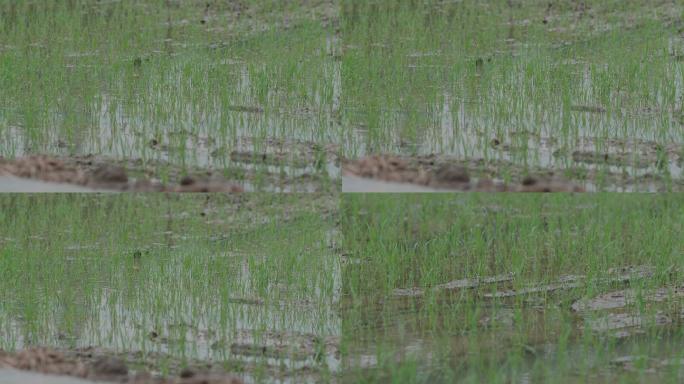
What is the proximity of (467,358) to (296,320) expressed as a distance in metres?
1.00

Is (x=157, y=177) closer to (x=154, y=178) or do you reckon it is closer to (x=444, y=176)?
(x=154, y=178)

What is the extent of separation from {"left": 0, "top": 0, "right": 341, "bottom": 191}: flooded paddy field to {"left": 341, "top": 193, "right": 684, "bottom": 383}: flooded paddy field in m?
0.63

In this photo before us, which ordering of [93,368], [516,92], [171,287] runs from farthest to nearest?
[516,92] < [171,287] < [93,368]

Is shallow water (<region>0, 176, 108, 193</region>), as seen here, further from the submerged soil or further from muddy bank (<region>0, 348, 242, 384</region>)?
muddy bank (<region>0, 348, 242, 384</region>)

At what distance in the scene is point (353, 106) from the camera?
8.56 meters

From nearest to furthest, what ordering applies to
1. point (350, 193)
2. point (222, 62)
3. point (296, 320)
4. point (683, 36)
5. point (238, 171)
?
1. point (296, 320)
2. point (238, 171)
3. point (350, 193)
4. point (222, 62)
5. point (683, 36)

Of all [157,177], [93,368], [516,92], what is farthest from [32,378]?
[516,92]

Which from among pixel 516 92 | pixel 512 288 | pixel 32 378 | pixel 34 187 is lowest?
pixel 32 378

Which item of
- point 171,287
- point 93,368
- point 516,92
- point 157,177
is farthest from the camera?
point 516,92

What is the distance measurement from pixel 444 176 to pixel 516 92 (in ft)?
3.78

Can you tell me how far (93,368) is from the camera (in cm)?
689

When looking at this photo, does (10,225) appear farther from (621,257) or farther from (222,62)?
(621,257)

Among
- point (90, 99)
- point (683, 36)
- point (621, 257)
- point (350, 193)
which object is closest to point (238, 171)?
point (350, 193)

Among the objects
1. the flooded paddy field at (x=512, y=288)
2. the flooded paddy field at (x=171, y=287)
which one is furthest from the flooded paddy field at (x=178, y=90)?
the flooded paddy field at (x=512, y=288)
